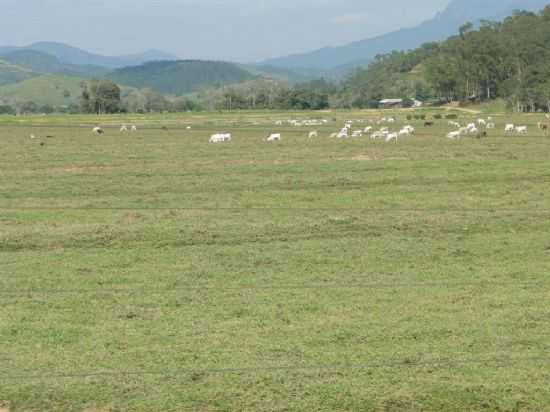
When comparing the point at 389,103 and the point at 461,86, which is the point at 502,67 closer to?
the point at 461,86

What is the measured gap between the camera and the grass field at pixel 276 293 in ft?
32.0

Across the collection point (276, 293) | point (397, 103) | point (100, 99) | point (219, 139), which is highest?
point (100, 99)

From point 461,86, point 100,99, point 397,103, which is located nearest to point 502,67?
point 461,86

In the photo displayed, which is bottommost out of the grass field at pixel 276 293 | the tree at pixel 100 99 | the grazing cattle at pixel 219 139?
the grass field at pixel 276 293

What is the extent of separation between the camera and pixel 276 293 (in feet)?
45.6

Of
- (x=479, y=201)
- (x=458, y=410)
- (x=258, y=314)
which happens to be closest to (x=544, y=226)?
(x=479, y=201)

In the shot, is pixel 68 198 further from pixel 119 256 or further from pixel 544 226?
pixel 544 226

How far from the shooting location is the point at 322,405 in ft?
30.7

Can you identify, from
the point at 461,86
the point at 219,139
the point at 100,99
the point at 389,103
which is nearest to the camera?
the point at 219,139

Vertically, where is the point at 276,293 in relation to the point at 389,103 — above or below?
below

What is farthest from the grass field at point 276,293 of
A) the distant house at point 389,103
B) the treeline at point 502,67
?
the distant house at point 389,103

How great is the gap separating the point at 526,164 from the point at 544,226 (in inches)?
503

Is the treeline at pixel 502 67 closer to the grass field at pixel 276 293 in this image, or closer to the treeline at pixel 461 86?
the treeline at pixel 461 86

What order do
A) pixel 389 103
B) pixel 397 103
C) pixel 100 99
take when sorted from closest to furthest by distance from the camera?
pixel 100 99 → pixel 397 103 → pixel 389 103
